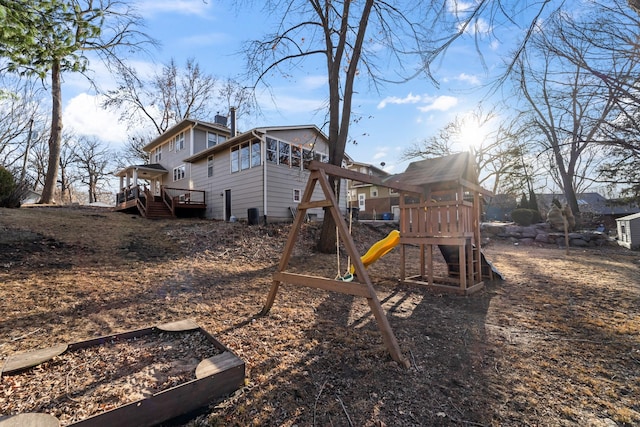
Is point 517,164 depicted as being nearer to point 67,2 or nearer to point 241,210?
point 241,210

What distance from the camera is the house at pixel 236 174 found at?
13.2 meters

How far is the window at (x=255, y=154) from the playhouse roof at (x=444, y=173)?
27.3 ft

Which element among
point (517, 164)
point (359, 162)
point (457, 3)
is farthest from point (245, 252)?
point (517, 164)

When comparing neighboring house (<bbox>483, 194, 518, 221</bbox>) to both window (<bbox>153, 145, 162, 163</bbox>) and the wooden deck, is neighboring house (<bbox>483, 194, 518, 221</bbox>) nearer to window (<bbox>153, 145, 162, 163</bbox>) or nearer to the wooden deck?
the wooden deck

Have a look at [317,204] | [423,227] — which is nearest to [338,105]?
[423,227]

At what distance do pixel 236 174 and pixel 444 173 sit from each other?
11073 mm

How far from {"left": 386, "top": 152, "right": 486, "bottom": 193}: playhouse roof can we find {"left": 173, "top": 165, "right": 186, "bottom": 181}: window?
52.3 feet

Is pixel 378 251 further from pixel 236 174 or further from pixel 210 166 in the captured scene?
pixel 210 166

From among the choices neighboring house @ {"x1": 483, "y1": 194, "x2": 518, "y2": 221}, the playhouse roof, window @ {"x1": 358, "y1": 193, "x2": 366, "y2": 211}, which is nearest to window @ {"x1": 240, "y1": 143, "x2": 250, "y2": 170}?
the playhouse roof

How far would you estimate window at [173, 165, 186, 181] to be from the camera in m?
18.4

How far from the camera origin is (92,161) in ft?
111

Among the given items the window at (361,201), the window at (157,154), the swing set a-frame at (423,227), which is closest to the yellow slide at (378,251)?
the swing set a-frame at (423,227)

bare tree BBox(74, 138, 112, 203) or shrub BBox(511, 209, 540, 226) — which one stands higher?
bare tree BBox(74, 138, 112, 203)

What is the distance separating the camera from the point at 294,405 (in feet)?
6.70
